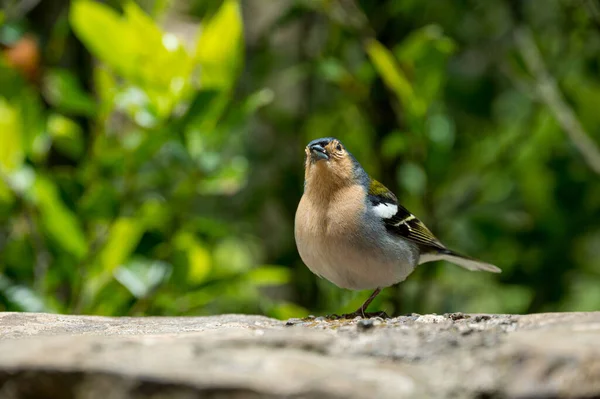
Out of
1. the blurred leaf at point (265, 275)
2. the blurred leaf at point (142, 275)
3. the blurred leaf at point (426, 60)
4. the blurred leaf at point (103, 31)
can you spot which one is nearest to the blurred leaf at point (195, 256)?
the blurred leaf at point (142, 275)

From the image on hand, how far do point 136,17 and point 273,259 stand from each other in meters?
2.22

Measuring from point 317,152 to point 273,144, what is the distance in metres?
2.16

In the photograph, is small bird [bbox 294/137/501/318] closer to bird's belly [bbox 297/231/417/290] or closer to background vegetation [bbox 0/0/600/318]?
bird's belly [bbox 297/231/417/290]

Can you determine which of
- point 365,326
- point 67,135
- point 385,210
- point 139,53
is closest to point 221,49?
point 139,53

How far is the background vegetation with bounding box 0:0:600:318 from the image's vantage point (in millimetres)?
3955

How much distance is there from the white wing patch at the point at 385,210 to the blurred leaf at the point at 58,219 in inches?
59.4

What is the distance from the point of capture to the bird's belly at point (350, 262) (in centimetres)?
343

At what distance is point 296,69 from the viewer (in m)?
5.17

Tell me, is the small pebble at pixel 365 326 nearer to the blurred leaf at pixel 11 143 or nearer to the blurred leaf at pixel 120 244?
the blurred leaf at pixel 120 244

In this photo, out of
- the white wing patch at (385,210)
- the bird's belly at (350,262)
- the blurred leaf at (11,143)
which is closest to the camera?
the bird's belly at (350,262)

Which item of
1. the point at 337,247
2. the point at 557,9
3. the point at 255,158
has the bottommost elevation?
the point at 337,247

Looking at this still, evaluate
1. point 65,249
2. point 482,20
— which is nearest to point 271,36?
point 482,20

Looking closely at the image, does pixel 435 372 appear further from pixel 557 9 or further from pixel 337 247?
pixel 557 9

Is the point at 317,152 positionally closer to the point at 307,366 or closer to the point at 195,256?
the point at 195,256
